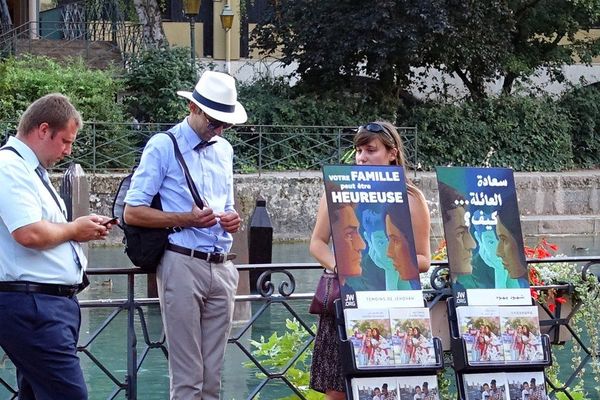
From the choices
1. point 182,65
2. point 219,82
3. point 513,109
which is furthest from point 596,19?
point 219,82

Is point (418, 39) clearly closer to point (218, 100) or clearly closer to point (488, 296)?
point (218, 100)

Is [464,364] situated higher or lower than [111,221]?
lower

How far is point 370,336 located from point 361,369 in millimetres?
141

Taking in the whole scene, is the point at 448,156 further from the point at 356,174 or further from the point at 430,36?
the point at 356,174

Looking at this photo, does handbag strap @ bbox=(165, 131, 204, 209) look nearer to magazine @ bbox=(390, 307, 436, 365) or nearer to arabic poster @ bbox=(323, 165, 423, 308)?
arabic poster @ bbox=(323, 165, 423, 308)

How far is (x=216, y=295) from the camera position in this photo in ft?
18.3

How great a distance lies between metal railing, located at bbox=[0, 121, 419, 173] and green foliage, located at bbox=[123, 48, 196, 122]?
101 centimetres

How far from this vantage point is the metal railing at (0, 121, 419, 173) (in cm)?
2220

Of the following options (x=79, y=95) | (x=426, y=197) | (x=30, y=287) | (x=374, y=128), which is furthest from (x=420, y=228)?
(x=79, y=95)

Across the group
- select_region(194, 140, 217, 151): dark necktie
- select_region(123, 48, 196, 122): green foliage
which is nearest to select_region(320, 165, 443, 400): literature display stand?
select_region(194, 140, 217, 151): dark necktie

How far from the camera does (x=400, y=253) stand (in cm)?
527

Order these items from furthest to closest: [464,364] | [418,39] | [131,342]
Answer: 1. [418,39]
2. [131,342]
3. [464,364]

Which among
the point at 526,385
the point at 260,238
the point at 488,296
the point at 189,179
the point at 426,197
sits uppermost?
the point at 189,179

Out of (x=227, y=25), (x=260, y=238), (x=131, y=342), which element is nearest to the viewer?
(x=131, y=342)
